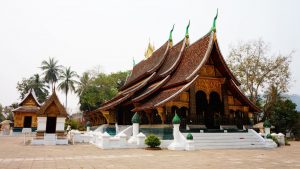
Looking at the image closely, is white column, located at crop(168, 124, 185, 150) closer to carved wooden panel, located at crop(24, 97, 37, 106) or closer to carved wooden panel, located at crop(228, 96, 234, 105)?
carved wooden panel, located at crop(228, 96, 234, 105)

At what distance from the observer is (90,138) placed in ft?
60.6

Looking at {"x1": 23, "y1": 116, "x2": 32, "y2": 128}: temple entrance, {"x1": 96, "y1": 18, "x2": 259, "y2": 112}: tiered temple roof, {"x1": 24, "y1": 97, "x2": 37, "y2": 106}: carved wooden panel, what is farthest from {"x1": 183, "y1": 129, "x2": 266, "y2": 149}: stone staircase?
{"x1": 24, "y1": 97, "x2": 37, "y2": 106}: carved wooden panel

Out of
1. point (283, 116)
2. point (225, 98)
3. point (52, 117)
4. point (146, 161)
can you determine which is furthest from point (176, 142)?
point (283, 116)

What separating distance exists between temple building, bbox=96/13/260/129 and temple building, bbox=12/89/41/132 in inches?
838

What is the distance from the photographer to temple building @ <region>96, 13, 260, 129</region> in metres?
14.6

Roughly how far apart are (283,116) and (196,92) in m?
18.0

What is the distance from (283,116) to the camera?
29.0 m

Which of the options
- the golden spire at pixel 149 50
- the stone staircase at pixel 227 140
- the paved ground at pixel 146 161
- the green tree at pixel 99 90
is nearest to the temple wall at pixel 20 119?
the green tree at pixel 99 90

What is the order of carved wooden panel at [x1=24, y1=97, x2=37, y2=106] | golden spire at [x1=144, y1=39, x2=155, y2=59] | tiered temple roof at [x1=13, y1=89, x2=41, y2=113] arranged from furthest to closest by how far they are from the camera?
carved wooden panel at [x1=24, y1=97, x2=37, y2=106], tiered temple roof at [x1=13, y1=89, x2=41, y2=113], golden spire at [x1=144, y1=39, x2=155, y2=59]

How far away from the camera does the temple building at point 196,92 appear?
14648 millimetres

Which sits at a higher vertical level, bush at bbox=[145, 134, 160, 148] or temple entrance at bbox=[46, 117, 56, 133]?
temple entrance at bbox=[46, 117, 56, 133]

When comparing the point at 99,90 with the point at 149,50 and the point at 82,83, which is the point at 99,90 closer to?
the point at 82,83

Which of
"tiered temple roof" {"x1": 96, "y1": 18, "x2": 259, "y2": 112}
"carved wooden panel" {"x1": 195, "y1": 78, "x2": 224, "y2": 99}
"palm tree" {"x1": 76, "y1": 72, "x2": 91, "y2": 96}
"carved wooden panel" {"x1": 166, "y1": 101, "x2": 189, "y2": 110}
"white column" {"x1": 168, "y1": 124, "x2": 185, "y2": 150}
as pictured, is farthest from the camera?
"palm tree" {"x1": 76, "y1": 72, "x2": 91, "y2": 96}

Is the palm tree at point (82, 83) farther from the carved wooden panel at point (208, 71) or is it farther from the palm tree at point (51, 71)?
the carved wooden panel at point (208, 71)
